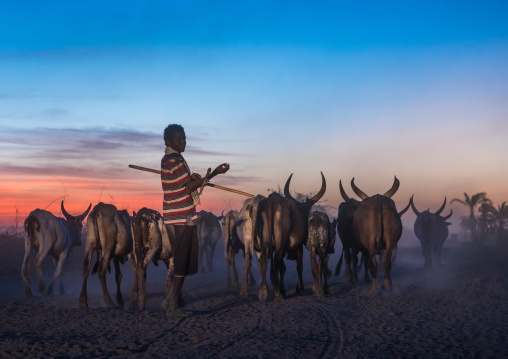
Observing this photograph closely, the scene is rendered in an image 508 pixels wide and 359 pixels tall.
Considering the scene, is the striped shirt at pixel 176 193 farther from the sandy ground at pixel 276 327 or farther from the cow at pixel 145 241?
the cow at pixel 145 241

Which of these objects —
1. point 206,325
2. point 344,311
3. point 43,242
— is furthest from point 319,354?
point 43,242

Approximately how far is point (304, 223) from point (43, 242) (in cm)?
619

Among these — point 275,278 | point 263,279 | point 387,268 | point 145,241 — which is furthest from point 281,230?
point 145,241

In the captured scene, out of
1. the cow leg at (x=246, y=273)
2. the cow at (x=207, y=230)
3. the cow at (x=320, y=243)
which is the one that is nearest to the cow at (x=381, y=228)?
the cow at (x=320, y=243)

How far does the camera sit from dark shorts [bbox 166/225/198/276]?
25.2 feet

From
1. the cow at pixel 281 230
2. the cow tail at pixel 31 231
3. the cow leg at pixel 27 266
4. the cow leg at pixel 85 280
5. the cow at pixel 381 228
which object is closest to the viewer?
the cow leg at pixel 85 280

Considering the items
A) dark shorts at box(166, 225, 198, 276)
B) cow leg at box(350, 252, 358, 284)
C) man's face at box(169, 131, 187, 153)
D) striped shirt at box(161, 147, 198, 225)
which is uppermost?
man's face at box(169, 131, 187, 153)

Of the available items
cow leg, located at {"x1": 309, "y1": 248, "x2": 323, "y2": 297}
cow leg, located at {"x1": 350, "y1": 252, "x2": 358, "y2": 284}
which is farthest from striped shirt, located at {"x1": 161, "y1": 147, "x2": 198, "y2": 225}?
cow leg, located at {"x1": 350, "y1": 252, "x2": 358, "y2": 284}

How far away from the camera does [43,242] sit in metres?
12.0

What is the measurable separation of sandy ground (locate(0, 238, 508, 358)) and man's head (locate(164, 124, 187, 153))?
267 centimetres

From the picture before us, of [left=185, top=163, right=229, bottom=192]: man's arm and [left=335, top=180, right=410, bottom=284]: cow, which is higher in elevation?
[left=185, top=163, right=229, bottom=192]: man's arm

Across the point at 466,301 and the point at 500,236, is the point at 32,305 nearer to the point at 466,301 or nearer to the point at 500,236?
the point at 466,301

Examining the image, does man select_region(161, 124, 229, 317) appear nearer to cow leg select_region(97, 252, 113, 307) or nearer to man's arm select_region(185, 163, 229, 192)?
man's arm select_region(185, 163, 229, 192)

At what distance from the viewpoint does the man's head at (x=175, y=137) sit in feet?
26.6
